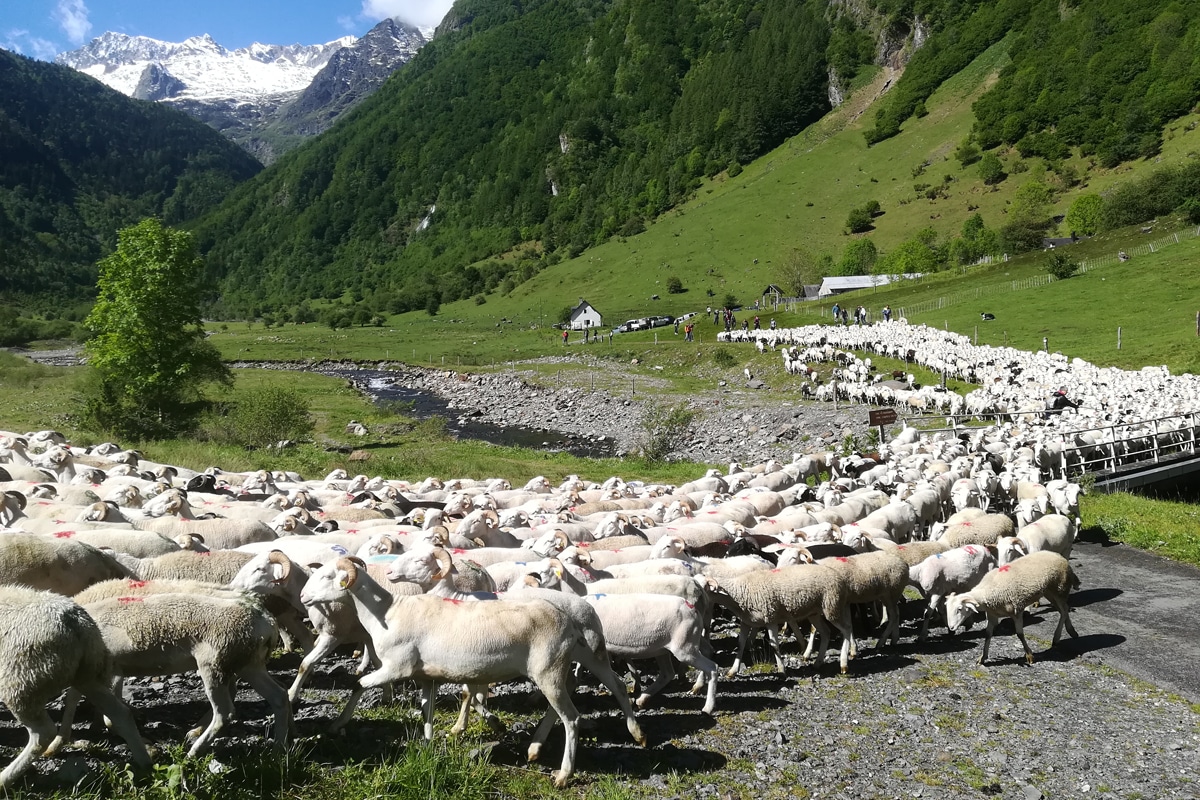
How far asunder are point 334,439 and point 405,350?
190 feet

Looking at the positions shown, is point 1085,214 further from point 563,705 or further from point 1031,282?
point 563,705

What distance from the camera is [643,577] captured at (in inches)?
363

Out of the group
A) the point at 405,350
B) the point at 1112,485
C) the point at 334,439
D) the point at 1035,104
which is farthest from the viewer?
the point at 1035,104

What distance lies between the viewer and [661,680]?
8523 millimetres

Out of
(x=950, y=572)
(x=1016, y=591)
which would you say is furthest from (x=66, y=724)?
(x=950, y=572)

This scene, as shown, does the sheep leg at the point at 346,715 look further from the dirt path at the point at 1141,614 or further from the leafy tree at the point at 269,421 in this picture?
the leafy tree at the point at 269,421

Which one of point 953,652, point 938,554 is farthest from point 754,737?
point 938,554

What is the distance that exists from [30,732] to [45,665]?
457 millimetres

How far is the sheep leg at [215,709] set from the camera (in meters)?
6.16

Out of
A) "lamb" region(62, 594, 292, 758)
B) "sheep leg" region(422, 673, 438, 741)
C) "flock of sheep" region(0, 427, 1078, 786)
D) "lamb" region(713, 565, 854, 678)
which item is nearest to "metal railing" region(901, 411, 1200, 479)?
"flock of sheep" region(0, 427, 1078, 786)

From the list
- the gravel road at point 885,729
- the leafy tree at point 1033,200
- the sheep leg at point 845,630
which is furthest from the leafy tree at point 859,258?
the sheep leg at point 845,630

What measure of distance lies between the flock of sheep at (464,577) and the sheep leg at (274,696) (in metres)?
0.02

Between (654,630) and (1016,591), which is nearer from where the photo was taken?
(654,630)

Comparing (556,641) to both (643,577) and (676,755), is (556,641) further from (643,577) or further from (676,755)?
(643,577)
